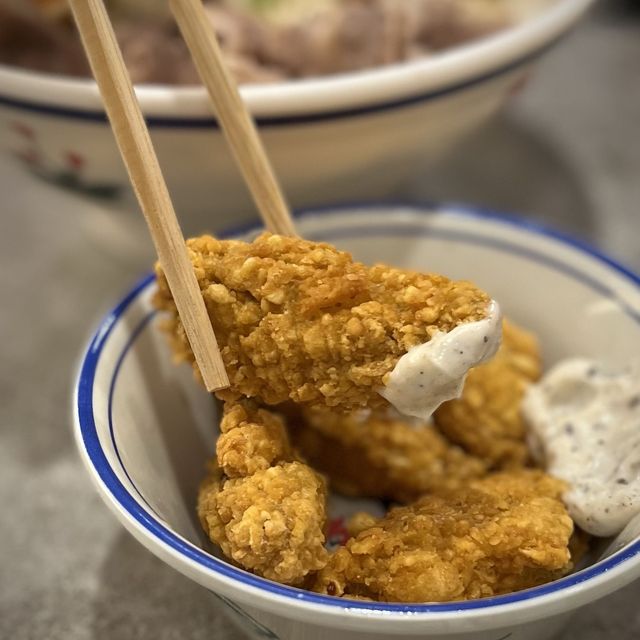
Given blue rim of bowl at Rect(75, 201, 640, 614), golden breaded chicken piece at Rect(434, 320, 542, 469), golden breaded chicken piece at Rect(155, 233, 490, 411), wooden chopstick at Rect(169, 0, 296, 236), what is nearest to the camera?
blue rim of bowl at Rect(75, 201, 640, 614)

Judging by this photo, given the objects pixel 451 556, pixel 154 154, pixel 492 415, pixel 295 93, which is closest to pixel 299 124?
pixel 295 93

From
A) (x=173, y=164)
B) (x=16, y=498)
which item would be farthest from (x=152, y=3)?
(x=16, y=498)

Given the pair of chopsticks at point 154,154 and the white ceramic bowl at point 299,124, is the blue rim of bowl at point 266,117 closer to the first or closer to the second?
the white ceramic bowl at point 299,124

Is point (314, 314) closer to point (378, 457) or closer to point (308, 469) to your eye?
point (308, 469)

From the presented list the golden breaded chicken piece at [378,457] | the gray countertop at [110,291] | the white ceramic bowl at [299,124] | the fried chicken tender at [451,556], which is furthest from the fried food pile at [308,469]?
the white ceramic bowl at [299,124]

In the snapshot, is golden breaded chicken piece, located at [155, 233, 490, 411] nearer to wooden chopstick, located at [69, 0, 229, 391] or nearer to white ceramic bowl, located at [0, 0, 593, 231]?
wooden chopstick, located at [69, 0, 229, 391]

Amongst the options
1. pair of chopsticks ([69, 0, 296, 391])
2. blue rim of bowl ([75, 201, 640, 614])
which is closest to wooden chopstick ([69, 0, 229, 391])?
pair of chopsticks ([69, 0, 296, 391])
